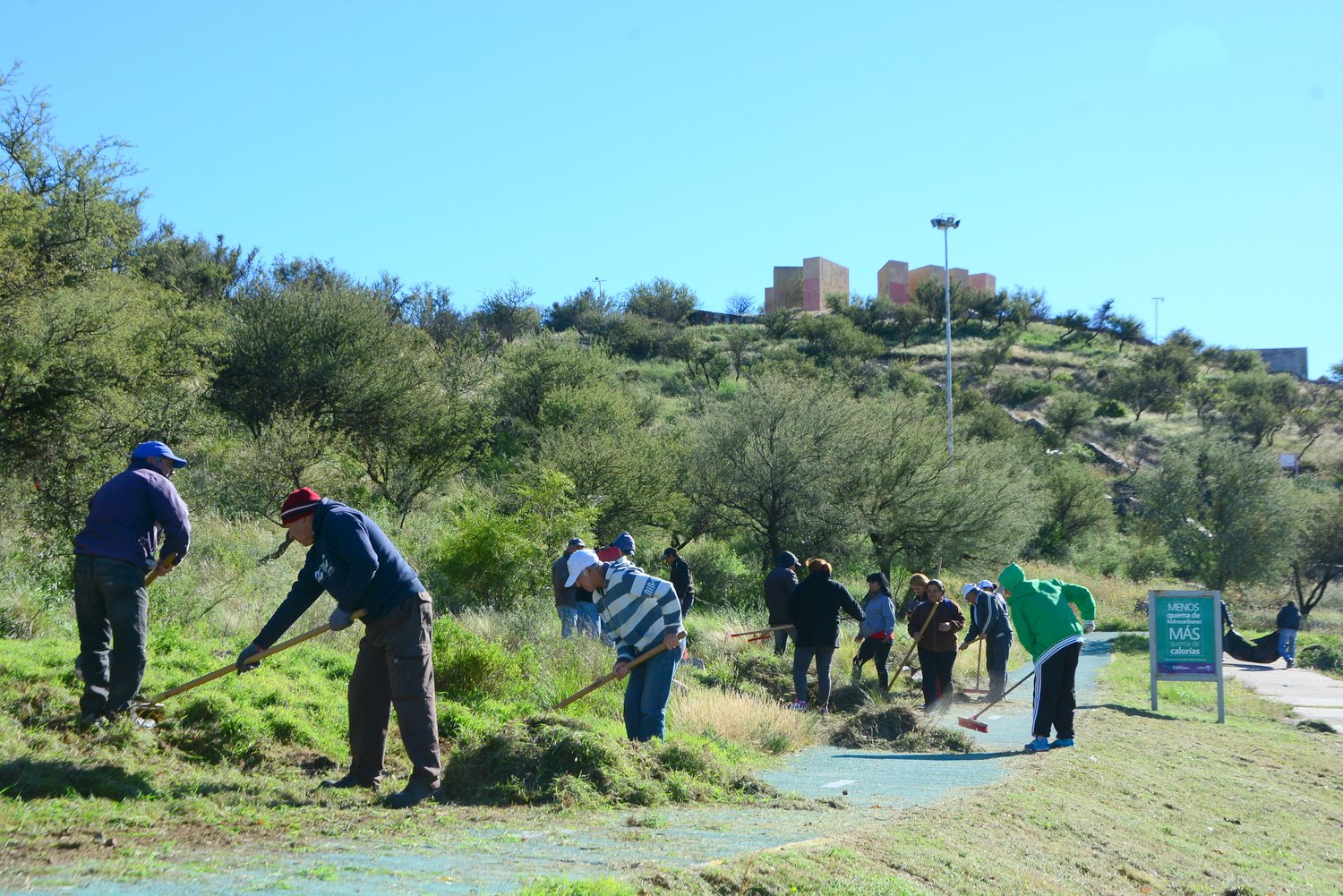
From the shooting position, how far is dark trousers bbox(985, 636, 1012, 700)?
49.2 ft

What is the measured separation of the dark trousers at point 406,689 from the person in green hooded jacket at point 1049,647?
6.15m

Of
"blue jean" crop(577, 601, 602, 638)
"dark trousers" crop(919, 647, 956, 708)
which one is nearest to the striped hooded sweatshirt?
"blue jean" crop(577, 601, 602, 638)

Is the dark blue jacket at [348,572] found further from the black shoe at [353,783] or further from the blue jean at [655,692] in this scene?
the blue jean at [655,692]

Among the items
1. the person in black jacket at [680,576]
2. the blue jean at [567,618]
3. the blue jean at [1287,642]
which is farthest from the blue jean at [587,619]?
the blue jean at [1287,642]

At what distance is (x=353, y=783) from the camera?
22.9 feet

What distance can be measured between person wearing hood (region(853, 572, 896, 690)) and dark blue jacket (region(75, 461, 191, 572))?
29.9 ft

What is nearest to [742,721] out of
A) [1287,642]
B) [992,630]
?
[992,630]

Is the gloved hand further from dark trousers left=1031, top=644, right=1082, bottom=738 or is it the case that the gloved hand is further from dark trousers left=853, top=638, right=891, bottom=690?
dark trousers left=853, top=638, right=891, bottom=690

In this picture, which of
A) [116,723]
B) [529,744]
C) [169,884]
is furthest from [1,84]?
[169,884]

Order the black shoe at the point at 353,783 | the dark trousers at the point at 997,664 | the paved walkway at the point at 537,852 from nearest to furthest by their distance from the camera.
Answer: the paved walkway at the point at 537,852, the black shoe at the point at 353,783, the dark trousers at the point at 997,664

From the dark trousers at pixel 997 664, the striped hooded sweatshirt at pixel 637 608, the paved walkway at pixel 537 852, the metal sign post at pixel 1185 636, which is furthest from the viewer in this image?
the metal sign post at pixel 1185 636

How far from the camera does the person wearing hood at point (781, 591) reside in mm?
15688

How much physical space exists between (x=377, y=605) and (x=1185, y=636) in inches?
496

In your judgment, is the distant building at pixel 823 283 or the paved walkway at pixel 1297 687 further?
the distant building at pixel 823 283
